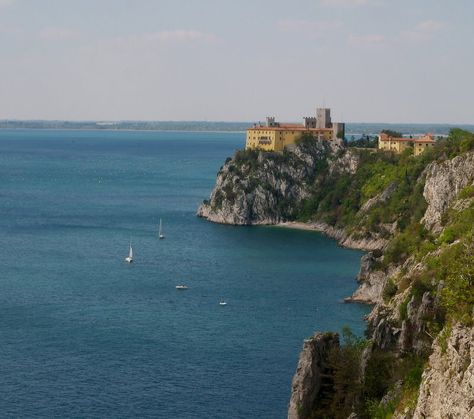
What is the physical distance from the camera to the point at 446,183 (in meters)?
98.6

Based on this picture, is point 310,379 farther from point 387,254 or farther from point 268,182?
point 268,182

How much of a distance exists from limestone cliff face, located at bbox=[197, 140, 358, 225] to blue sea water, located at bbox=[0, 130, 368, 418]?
6.00 metres

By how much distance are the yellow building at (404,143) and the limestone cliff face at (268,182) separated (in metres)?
6.63

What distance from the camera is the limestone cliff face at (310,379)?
183 ft

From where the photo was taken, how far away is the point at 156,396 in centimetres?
6631

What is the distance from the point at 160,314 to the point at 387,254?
25.4m

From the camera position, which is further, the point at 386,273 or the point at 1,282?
the point at 1,282

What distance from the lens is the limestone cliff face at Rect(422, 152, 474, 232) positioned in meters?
95.9

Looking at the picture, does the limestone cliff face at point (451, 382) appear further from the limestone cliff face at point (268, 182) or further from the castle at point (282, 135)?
the castle at point (282, 135)

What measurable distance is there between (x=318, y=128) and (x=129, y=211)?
120 feet

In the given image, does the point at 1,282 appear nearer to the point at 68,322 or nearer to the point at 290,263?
the point at 68,322

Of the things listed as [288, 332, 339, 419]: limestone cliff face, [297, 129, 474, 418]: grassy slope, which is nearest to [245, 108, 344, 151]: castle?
[297, 129, 474, 418]: grassy slope

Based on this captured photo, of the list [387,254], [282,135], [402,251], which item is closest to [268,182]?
[282,135]

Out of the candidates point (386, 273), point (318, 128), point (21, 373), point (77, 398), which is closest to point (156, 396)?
point (77, 398)
